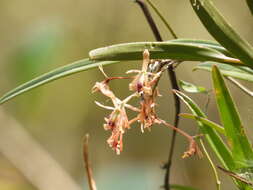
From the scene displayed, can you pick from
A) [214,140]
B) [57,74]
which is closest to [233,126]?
[214,140]

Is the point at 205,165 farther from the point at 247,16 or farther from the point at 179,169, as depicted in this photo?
the point at 247,16

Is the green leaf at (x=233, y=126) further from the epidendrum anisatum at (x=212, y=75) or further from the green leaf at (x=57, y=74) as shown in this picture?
Result: the green leaf at (x=57, y=74)

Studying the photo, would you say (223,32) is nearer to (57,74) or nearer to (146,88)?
(146,88)

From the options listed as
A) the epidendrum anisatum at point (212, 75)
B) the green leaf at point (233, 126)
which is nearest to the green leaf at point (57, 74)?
the epidendrum anisatum at point (212, 75)

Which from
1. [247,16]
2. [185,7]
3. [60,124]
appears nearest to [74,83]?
[60,124]

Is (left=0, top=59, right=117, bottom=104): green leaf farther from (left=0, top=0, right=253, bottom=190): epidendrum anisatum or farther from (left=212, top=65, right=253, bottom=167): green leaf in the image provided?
(left=212, top=65, right=253, bottom=167): green leaf
